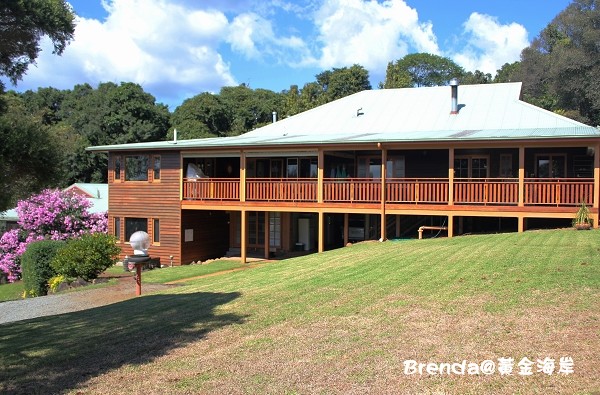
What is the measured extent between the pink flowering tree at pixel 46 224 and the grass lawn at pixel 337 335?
57.7ft

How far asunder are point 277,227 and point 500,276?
15428 millimetres

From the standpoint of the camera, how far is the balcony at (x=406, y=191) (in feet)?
56.4

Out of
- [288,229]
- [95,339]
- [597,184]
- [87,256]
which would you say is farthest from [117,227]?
[597,184]

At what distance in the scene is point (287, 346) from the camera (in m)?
6.24

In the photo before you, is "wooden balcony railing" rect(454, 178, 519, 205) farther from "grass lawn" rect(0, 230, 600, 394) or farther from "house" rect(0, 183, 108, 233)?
"house" rect(0, 183, 108, 233)

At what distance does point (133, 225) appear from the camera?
79.0 ft

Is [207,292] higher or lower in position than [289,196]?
lower

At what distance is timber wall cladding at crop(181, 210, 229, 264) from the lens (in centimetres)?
2311

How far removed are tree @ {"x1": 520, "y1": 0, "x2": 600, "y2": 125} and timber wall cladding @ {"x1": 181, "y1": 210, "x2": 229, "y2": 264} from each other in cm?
2649

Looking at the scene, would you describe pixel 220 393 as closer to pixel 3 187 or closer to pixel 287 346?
pixel 287 346

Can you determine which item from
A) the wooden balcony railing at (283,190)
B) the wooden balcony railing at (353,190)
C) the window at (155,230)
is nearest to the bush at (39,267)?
the window at (155,230)

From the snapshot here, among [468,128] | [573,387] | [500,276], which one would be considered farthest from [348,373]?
[468,128]

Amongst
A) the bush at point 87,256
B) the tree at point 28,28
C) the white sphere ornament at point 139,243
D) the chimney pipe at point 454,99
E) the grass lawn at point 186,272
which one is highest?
the chimney pipe at point 454,99

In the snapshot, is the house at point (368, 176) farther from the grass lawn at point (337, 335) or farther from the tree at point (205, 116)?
the tree at point (205, 116)
